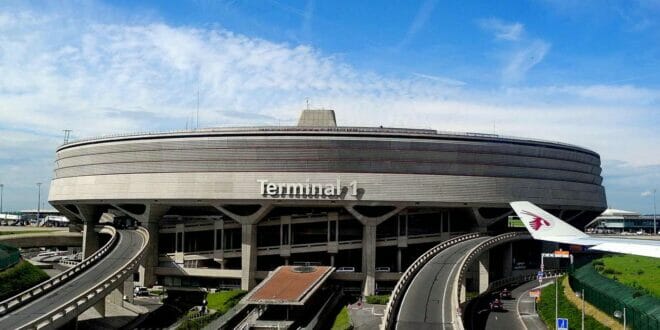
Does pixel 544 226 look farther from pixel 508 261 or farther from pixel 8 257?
pixel 8 257

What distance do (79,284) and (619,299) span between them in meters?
52.8

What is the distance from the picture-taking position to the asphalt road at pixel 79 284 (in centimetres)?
5412

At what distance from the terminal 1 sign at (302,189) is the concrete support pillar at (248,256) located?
6906 mm

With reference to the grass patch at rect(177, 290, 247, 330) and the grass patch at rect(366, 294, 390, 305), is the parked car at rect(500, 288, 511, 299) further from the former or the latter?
the grass patch at rect(177, 290, 247, 330)

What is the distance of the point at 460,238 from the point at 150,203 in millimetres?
48092

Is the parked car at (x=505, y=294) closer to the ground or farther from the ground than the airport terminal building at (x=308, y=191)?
closer to the ground

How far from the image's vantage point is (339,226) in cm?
10194

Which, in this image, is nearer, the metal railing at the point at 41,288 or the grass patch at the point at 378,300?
the metal railing at the point at 41,288

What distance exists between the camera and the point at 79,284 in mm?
66000

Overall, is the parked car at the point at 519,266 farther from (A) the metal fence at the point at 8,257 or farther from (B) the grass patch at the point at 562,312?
(A) the metal fence at the point at 8,257

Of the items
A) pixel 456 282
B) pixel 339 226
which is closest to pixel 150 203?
pixel 339 226

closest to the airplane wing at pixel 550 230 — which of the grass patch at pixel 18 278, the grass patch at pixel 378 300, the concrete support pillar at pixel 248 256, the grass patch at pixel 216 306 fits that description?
the grass patch at pixel 378 300

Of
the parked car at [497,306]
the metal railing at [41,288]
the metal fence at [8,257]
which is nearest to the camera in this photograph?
the metal railing at [41,288]

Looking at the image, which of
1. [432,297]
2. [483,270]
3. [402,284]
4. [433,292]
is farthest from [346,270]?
[432,297]
